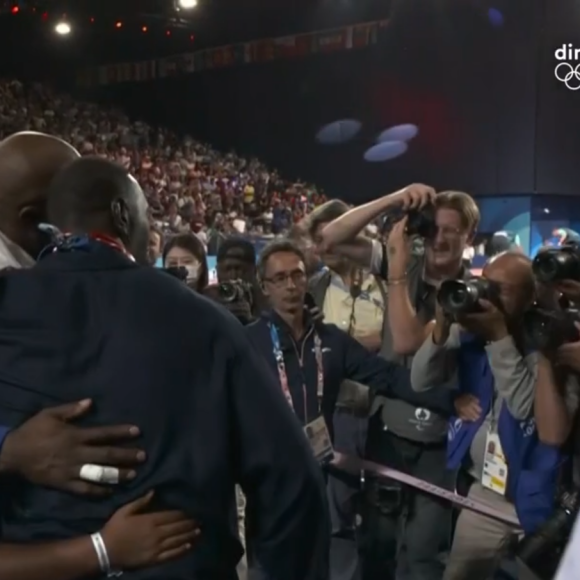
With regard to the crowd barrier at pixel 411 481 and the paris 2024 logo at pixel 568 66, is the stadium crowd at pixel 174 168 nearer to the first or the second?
the paris 2024 logo at pixel 568 66

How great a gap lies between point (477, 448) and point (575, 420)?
31 centimetres

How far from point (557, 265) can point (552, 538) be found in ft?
1.90

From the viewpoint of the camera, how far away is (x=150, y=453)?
3.44 ft

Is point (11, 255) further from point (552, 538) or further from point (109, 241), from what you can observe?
point (552, 538)

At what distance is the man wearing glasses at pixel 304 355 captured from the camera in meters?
2.33

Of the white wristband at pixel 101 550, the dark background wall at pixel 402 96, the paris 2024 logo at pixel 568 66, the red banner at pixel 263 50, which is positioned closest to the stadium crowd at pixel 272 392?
the white wristband at pixel 101 550

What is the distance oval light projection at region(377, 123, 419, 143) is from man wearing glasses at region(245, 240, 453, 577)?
12598 mm

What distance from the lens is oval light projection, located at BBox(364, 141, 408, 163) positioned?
14625mm

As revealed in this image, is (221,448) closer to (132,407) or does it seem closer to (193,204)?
(132,407)

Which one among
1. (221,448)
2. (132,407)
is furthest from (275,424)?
(132,407)

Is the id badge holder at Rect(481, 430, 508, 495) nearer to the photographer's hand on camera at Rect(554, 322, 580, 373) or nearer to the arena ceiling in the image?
the photographer's hand on camera at Rect(554, 322, 580, 373)

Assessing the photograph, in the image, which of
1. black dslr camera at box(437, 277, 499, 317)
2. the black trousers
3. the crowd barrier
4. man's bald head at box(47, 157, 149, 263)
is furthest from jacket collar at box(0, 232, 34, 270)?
the black trousers

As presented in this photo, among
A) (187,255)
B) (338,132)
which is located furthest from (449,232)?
(338,132)

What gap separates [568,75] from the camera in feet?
41.5
